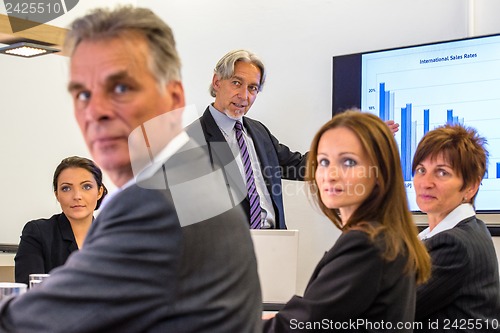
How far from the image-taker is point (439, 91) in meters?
4.05

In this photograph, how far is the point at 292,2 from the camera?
4879 millimetres

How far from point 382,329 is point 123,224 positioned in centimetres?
105

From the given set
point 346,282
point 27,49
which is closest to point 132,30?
point 346,282

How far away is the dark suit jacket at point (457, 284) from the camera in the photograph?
2.29m

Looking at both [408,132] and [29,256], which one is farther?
[408,132]

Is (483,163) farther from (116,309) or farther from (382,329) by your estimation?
(116,309)

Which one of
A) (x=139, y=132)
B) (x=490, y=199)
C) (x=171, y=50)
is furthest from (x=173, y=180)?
(x=490, y=199)

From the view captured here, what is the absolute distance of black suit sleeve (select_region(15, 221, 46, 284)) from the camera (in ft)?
10.0

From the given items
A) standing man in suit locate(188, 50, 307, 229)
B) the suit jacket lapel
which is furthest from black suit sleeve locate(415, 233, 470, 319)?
standing man in suit locate(188, 50, 307, 229)

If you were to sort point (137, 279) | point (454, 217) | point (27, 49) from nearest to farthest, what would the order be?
point (137, 279) < point (27, 49) < point (454, 217)

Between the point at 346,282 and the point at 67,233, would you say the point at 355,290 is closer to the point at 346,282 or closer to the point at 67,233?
the point at 346,282

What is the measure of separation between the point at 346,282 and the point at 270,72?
332cm

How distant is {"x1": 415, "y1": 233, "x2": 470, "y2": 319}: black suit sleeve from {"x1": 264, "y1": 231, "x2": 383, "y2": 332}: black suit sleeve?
0.59 m

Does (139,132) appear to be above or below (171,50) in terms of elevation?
below
